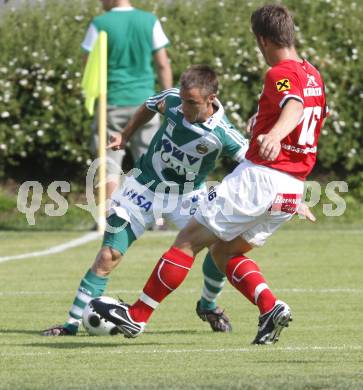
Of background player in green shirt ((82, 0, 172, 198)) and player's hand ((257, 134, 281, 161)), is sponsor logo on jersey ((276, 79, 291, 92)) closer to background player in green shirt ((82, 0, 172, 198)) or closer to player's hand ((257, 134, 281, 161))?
player's hand ((257, 134, 281, 161))

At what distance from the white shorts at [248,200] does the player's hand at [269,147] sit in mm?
485

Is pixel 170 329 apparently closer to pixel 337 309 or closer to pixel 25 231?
pixel 337 309

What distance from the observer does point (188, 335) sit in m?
7.96

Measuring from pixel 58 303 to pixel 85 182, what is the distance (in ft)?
24.1

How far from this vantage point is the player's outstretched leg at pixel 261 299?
7.22 meters

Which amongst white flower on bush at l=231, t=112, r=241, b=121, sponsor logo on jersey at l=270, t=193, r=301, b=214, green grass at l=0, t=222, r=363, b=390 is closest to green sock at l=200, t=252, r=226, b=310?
green grass at l=0, t=222, r=363, b=390

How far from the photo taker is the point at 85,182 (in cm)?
1680

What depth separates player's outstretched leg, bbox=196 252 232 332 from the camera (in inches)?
324

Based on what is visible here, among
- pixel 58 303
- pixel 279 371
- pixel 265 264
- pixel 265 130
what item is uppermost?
pixel 265 130

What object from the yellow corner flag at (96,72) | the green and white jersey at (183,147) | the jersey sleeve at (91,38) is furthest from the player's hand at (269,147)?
the jersey sleeve at (91,38)

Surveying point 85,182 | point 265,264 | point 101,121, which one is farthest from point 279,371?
point 85,182

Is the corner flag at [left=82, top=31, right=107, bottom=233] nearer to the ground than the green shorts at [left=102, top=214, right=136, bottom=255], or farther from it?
nearer to the ground

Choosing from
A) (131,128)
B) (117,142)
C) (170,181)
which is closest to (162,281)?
(170,181)

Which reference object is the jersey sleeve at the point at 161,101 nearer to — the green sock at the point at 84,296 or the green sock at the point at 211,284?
the green sock at the point at 211,284
